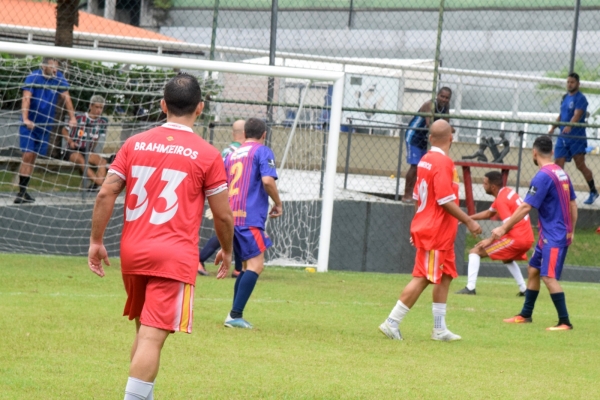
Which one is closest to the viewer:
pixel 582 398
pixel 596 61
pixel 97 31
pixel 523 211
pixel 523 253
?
pixel 582 398

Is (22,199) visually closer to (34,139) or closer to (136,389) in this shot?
(34,139)

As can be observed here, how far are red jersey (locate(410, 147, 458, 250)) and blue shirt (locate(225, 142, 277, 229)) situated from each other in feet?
4.67

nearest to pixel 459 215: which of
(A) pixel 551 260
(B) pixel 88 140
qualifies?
(A) pixel 551 260

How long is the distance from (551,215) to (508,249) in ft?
8.41

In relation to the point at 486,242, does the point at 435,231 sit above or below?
above

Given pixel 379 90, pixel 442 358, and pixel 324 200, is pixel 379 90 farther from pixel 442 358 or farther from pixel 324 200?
pixel 442 358

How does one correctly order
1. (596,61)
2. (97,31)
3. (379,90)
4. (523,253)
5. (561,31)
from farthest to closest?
(596,61)
(561,31)
(97,31)
(379,90)
(523,253)

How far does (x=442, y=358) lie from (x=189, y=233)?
9.88ft

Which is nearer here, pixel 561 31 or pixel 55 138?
pixel 55 138

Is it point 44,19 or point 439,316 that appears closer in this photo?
point 439,316

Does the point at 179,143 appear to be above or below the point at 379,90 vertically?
below

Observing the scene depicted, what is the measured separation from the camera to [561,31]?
87.7 ft

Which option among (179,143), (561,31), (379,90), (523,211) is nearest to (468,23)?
(561,31)

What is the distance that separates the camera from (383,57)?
96.6 feet
